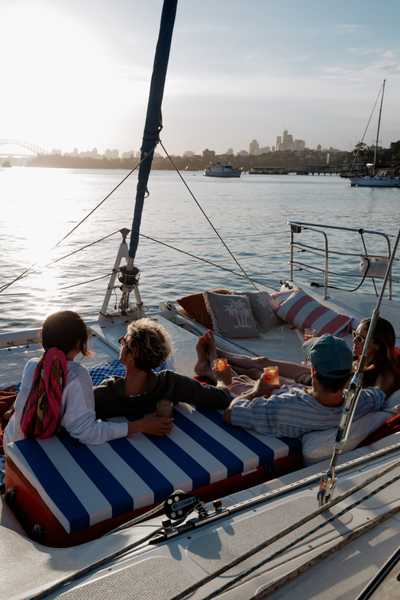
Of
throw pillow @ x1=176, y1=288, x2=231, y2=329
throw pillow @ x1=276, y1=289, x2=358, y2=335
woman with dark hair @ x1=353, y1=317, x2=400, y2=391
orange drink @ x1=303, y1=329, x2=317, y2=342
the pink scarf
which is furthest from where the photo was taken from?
throw pillow @ x1=176, y1=288, x2=231, y2=329

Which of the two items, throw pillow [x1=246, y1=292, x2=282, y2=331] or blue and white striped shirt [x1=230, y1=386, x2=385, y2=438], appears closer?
blue and white striped shirt [x1=230, y1=386, x2=385, y2=438]

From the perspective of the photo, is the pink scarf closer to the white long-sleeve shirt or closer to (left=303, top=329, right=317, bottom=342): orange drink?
the white long-sleeve shirt

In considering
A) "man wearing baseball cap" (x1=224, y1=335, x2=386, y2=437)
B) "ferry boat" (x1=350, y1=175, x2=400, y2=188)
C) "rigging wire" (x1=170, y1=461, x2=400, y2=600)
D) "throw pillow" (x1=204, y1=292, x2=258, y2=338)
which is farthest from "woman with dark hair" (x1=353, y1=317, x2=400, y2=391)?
"ferry boat" (x1=350, y1=175, x2=400, y2=188)

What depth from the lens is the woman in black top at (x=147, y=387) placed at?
3.16 meters

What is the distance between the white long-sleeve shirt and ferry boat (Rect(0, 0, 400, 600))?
0.08 metres

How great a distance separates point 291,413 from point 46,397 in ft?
4.39

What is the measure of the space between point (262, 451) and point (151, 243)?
59.5 ft

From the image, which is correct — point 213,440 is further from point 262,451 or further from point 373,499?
point 373,499

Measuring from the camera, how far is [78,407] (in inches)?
117

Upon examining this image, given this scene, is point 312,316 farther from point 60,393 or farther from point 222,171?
point 222,171

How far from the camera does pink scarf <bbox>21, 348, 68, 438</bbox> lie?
2.90 metres

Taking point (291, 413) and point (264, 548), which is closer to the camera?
point (264, 548)

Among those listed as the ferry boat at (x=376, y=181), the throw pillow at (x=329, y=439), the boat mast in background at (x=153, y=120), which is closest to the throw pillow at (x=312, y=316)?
the boat mast in background at (x=153, y=120)

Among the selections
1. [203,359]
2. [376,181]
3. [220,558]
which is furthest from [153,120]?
[376,181]
